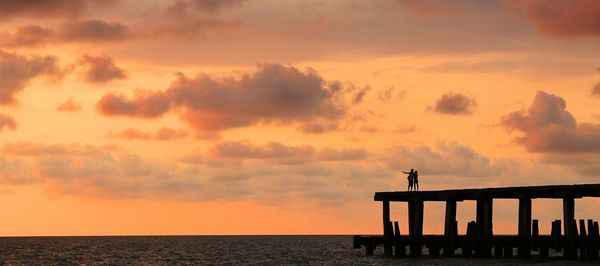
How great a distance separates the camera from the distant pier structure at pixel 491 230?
42.8 metres

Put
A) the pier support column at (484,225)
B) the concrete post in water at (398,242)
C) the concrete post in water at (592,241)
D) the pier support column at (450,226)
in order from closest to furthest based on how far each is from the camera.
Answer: the concrete post in water at (592,241)
the pier support column at (484,225)
the pier support column at (450,226)
the concrete post in water at (398,242)

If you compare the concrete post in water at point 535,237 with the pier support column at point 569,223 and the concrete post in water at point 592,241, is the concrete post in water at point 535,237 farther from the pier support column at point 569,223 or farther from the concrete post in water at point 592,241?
the concrete post in water at point 592,241

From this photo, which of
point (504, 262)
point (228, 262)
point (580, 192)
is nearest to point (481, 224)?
point (504, 262)

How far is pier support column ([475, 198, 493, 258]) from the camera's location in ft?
151

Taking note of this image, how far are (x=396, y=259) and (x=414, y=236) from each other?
2.77 m

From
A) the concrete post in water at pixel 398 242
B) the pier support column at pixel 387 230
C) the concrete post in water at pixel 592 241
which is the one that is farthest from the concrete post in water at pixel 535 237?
the pier support column at pixel 387 230

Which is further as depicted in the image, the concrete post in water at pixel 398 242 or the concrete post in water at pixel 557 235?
the concrete post in water at pixel 398 242

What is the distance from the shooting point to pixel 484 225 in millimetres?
46250

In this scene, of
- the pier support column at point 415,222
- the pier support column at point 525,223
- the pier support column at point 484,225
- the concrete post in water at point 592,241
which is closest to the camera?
the concrete post in water at point 592,241

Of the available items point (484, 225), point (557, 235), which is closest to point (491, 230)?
point (484, 225)

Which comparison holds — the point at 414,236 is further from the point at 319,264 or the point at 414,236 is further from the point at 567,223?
the point at 319,264

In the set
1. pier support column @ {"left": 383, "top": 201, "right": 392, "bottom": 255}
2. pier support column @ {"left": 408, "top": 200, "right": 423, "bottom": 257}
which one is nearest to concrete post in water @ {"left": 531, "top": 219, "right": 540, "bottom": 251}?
pier support column @ {"left": 408, "top": 200, "right": 423, "bottom": 257}

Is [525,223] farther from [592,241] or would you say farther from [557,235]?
[592,241]

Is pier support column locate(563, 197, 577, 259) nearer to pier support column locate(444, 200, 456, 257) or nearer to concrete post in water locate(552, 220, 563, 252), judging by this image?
concrete post in water locate(552, 220, 563, 252)
